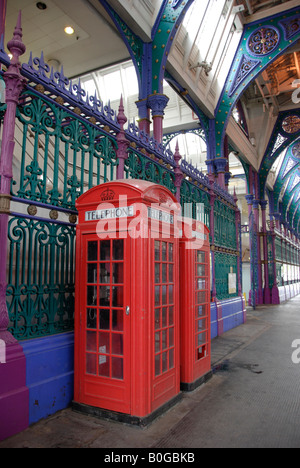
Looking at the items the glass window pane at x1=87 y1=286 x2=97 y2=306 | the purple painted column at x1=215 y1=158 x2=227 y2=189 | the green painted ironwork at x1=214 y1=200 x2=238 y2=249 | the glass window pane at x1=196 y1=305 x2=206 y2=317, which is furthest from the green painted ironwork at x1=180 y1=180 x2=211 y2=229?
the glass window pane at x1=87 y1=286 x2=97 y2=306

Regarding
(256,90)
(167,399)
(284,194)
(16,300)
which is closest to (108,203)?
(16,300)

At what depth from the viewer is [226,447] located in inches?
122

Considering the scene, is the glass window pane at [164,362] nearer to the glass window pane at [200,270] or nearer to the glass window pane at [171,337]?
the glass window pane at [171,337]

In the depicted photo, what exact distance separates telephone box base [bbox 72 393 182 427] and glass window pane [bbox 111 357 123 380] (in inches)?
14.3

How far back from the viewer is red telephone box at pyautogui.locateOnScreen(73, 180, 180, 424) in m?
3.61

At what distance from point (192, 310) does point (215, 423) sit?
4.94 feet

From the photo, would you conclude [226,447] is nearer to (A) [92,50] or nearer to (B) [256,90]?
(A) [92,50]

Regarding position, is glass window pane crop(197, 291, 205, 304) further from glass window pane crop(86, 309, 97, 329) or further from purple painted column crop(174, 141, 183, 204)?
purple painted column crop(174, 141, 183, 204)

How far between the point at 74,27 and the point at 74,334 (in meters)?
8.13

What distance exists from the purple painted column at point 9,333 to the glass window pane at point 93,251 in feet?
2.98

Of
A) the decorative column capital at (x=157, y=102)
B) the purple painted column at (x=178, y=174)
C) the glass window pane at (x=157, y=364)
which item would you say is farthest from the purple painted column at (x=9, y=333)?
the decorative column capital at (x=157, y=102)

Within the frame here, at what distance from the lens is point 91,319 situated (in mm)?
3920

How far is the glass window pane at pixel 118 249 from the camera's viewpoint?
12.4 ft

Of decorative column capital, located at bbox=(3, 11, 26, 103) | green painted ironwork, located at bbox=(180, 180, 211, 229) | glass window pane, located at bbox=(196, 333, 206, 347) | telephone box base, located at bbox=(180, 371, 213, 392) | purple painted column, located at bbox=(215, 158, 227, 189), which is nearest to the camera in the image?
decorative column capital, located at bbox=(3, 11, 26, 103)
